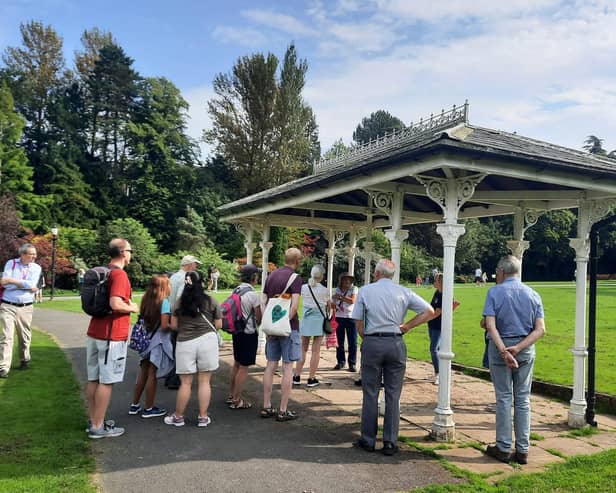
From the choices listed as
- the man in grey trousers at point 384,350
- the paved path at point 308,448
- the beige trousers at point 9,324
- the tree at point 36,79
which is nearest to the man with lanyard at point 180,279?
the paved path at point 308,448

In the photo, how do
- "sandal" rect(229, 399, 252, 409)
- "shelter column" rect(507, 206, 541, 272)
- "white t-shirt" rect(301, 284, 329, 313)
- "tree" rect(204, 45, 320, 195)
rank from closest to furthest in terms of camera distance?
"sandal" rect(229, 399, 252, 409) → "white t-shirt" rect(301, 284, 329, 313) → "shelter column" rect(507, 206, 541, 272) → "tree" rect(204, 45, 320, 195)

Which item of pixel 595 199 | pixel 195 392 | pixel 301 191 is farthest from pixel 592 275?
pixel 195 392

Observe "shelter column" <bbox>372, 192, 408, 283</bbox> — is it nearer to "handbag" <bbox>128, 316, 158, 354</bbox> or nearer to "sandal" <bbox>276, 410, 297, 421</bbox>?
"sandal" <bbox>276, 410, 297, 421</bbox>

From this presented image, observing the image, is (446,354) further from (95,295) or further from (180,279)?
(95,295)

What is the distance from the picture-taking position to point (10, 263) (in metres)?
7.14

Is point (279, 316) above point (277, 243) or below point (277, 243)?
below

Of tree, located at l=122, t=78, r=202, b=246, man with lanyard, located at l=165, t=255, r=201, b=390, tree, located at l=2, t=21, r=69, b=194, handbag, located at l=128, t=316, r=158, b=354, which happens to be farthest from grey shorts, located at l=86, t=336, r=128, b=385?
tree, located at l=2, t=21, r=69, b=194

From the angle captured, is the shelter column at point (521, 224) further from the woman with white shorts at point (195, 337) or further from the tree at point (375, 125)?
the tree at point (375, 125)

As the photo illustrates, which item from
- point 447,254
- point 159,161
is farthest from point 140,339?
point 159,161

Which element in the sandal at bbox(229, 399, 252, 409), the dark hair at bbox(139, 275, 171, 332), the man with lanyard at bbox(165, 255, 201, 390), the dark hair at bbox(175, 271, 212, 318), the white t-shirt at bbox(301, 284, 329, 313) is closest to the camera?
the dark hair at bbox(175, 271, 212, 318)

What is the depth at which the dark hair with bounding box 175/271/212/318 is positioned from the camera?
514 centimetres

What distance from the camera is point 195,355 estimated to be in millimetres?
5207

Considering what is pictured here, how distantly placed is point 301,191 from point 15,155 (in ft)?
107

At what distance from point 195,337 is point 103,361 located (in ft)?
2.99
